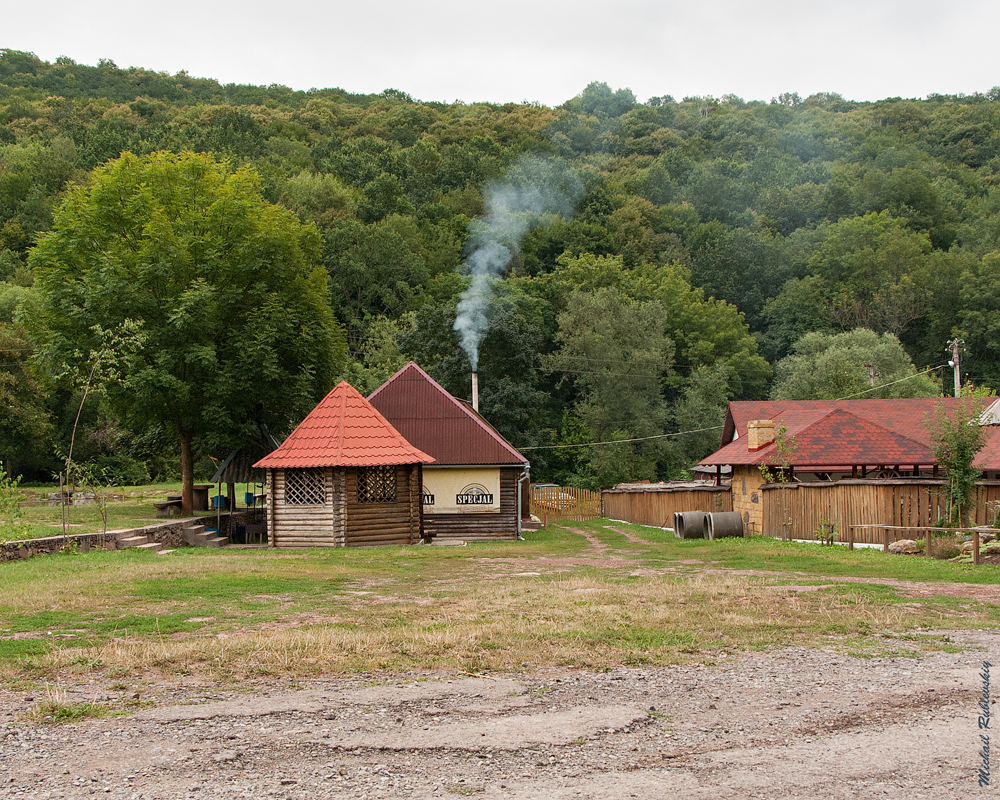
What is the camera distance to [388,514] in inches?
1017

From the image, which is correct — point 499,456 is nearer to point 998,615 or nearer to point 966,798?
point 998,615

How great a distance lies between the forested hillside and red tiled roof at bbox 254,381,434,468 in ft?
37.3

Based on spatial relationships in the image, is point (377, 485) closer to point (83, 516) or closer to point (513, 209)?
point (83, 516)

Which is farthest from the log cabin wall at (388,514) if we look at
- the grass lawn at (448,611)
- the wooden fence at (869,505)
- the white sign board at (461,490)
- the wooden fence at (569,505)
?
the wooden fence at (569,505)

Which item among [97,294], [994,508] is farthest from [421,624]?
[97,294]

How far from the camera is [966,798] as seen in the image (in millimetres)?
5105

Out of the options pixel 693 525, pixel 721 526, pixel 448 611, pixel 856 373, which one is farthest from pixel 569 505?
pixel 448 611

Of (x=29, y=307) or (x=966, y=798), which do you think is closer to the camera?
(x=966, y=798)

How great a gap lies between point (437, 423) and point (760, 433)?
1154 centimetres

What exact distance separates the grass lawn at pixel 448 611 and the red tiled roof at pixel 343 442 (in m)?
5.29

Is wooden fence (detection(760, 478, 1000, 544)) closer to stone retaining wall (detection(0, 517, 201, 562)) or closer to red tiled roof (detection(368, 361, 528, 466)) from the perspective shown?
red tiled roof (detection(368, 361, 528, 466))

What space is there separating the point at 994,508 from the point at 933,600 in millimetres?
10802

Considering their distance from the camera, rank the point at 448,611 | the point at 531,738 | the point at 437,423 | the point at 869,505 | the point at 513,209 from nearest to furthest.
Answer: the point at 531,738
the point at 448,611
the point at 869,505
the point at 437,423
the point at 513,209

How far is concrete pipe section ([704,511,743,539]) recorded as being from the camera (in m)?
28.4
